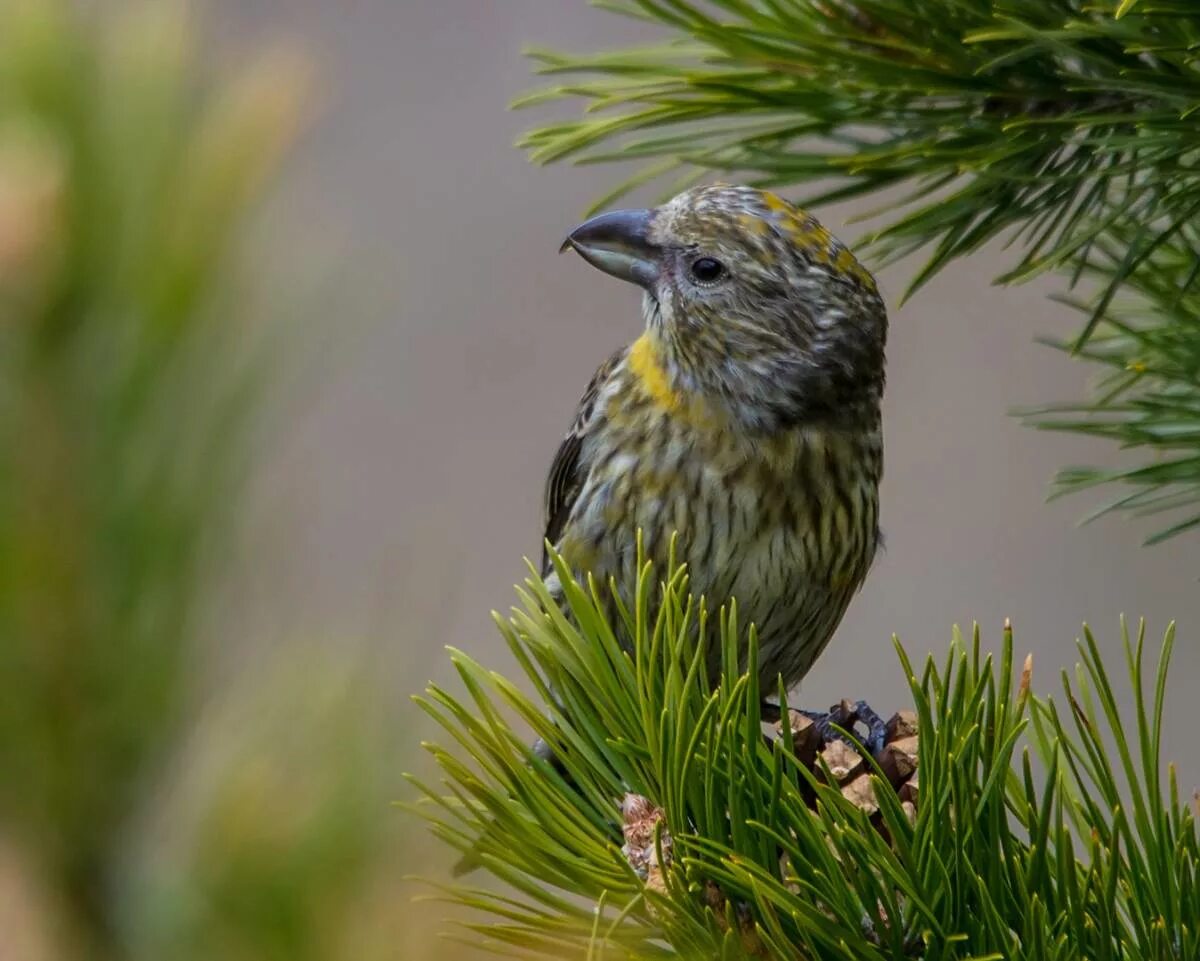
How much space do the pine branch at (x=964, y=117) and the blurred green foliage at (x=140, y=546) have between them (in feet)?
1.34

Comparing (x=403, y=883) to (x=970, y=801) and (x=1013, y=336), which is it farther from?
(x=1013, y=336)

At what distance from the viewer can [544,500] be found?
226 centimetres

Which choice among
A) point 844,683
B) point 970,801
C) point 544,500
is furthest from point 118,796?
point 844,683

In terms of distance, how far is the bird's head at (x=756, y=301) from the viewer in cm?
193

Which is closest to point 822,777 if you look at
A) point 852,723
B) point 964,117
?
point 852,723

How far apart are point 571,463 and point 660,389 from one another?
0.59 feet

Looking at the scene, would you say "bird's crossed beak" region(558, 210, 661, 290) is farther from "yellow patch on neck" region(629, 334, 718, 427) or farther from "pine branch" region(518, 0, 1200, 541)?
"pine branch" region(518, 0, 1200, 541)

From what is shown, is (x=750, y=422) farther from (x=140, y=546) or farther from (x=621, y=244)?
(x=140, y=546)

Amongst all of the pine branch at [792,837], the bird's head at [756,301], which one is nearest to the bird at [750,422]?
the bird's head at [756,301]

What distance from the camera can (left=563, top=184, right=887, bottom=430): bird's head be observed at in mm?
1927

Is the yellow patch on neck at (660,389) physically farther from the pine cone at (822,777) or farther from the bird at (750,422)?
the pine cone at (822,777)

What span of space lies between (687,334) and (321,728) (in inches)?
46.8

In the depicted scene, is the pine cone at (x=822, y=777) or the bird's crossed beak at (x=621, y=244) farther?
the bird's crossed beak at (x=621, y=244)

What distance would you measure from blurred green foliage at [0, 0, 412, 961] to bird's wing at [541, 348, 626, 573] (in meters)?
1.11
